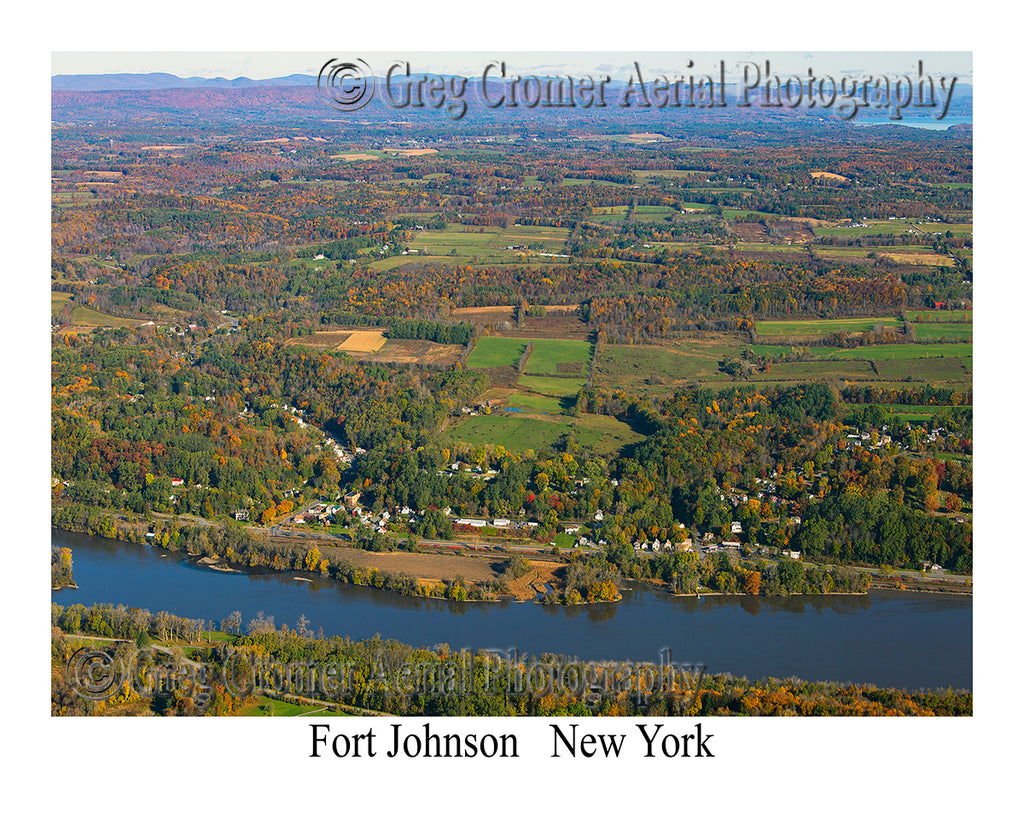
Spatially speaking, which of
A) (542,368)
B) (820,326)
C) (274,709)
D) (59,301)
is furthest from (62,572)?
(820,326)

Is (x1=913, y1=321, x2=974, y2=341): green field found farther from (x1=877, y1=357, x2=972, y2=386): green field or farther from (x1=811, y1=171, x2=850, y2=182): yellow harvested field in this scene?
(x1=811, y1=171, x2=850, y2=182): yellow harvested field

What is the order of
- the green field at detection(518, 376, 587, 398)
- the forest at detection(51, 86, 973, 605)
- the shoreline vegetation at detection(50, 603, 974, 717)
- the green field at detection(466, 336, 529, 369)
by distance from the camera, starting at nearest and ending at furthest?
the shoreline vegetation at detection(50, 603, 974, 717)
the forest at detection(51, 86, 973, 605)
the green field at detection(518, 376, 587, 398)
the green field at detection(466, 336, 529, 369)

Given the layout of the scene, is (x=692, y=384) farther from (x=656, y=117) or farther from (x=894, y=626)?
(x=656, y=117)

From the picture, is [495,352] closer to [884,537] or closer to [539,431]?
[539,431]

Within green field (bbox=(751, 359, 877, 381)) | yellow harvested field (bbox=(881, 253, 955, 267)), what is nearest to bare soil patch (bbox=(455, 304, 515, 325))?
green field (bbox=(751, 359, 877, 381))

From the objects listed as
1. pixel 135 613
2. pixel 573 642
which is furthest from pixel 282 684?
pixel 573 642

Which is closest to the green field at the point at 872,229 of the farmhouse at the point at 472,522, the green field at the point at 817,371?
the green field at the point at 817,371
